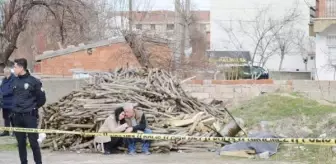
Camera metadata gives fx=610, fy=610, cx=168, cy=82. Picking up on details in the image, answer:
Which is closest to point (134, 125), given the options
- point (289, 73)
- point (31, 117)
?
point (31, 117)

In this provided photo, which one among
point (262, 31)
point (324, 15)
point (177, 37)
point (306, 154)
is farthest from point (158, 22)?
point (306, 154)

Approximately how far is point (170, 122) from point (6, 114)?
414 centimetres

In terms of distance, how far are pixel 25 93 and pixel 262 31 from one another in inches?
1574

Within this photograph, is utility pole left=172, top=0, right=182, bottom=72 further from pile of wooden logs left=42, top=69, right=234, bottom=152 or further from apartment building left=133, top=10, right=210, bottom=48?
pile of wooden logs left=42, top=69, right=234, bottom=152

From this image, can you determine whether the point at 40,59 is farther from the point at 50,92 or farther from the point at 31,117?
the point at 31,117

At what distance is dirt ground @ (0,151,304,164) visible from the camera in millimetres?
10438

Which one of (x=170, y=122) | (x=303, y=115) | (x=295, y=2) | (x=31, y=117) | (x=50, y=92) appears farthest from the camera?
(x=295, y=2)

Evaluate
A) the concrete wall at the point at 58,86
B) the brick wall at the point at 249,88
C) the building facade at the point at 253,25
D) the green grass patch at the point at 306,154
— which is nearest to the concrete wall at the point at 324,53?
the building facade at the point at 253,25

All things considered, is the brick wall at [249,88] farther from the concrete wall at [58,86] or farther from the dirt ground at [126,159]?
the dirt ground at [126,159]

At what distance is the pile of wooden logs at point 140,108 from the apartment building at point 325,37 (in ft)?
62.0

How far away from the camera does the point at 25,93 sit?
876 centimetres

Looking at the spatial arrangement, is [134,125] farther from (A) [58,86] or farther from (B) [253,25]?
(B) [253,25]

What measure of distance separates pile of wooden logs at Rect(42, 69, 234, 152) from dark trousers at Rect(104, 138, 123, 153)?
17.5 inches

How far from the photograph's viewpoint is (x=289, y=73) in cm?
4478
